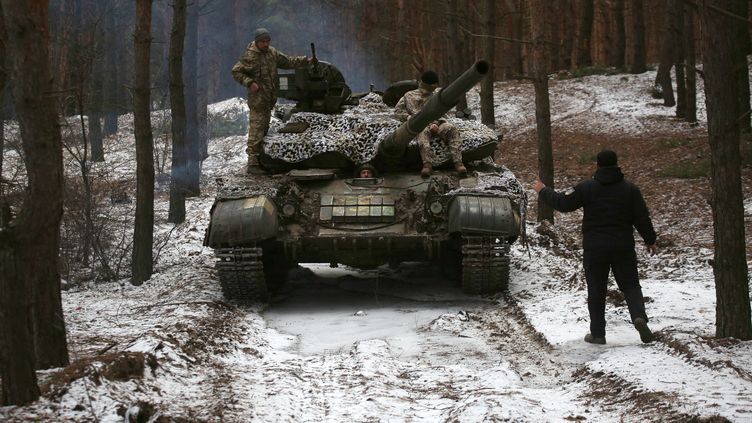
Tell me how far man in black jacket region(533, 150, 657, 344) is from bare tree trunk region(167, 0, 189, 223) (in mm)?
9822

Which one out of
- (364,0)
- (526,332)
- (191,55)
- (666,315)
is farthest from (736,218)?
(364,0)

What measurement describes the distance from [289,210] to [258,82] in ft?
8.21

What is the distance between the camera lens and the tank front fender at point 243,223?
10141 mm

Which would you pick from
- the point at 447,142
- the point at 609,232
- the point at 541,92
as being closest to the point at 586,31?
the point at 541,92

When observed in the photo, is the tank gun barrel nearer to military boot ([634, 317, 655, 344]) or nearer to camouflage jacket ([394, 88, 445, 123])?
camouflage jacket ([394, 88, 445, 123])

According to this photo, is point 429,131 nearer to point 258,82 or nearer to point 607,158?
point 258,82

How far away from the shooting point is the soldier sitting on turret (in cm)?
1131

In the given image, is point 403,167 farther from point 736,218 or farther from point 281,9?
point 281,9

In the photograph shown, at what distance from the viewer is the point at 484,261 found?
10.4 metres

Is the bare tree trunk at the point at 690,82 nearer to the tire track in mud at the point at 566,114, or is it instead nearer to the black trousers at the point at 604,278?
the tire track in mud at the point at 566,114

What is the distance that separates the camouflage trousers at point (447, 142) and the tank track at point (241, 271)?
94.9 inches

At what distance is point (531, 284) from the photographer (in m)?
11.3

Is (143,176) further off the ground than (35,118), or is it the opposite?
(143,176)

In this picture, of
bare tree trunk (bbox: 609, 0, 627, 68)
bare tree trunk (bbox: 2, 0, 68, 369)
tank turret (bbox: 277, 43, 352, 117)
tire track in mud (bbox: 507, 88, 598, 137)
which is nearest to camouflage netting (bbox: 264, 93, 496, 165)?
tank turret (bbox: 277, 43, 352, 117)
